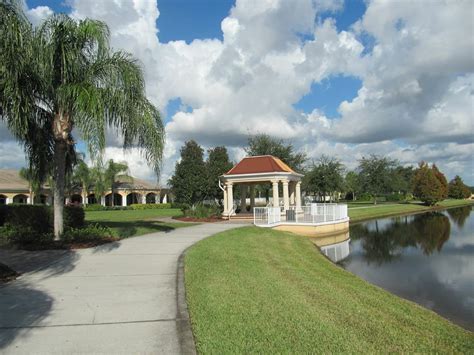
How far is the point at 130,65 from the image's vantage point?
38.9 feet

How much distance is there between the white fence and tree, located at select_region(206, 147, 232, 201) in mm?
8287

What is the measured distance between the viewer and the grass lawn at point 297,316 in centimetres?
477

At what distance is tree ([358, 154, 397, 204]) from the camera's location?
62.4m

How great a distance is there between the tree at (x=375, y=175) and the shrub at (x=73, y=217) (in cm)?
5463

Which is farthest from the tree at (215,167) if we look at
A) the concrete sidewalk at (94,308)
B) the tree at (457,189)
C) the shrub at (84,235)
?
the tree at (457,189)

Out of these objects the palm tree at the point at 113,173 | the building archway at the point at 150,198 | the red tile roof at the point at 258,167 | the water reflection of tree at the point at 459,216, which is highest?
the palm tree at the point at 113,173

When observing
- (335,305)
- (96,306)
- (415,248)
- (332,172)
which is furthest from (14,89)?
(332,172)

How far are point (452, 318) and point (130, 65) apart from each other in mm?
10778

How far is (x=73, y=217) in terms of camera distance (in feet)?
50.9

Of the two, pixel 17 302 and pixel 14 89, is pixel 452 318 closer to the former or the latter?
pixel 17 302

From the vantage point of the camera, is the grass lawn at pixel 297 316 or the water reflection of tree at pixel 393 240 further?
the water reflection of tree at pixel 393 240

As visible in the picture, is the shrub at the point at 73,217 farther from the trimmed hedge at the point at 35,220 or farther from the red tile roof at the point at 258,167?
the red tile roof at the point at 258,167

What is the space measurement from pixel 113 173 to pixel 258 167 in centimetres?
3813

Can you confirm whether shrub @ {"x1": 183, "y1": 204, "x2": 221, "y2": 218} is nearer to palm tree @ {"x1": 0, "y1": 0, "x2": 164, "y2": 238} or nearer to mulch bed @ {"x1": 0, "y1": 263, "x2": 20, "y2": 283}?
palm tree @ {"x1": 0, "y1": 0, "x2": 164, "y2": 238}
